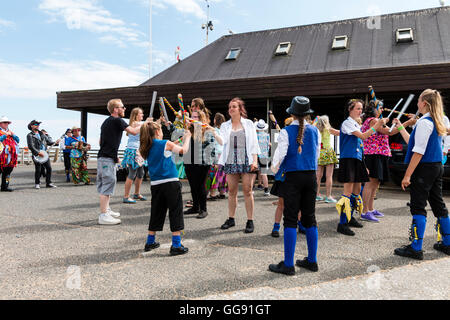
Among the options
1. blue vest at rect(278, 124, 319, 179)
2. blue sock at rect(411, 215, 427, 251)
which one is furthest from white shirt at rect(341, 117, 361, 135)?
blue vest at rect(278, 124, 319, 179)

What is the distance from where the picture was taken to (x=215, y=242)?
3.84m

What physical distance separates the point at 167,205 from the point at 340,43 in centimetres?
1561

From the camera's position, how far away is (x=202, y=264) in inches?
121

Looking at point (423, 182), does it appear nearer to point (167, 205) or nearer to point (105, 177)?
point (167, 205)

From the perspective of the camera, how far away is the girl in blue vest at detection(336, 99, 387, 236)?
4.25m

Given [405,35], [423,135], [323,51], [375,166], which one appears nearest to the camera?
[423,135]

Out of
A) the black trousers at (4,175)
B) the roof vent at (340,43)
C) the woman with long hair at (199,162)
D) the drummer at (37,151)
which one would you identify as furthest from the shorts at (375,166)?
the roof vent at (340,43)

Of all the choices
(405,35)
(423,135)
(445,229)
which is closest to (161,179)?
(423,135)

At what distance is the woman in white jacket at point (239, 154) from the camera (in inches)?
170

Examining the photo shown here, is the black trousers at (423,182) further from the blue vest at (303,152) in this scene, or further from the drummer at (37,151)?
the drummer at (37,151)
